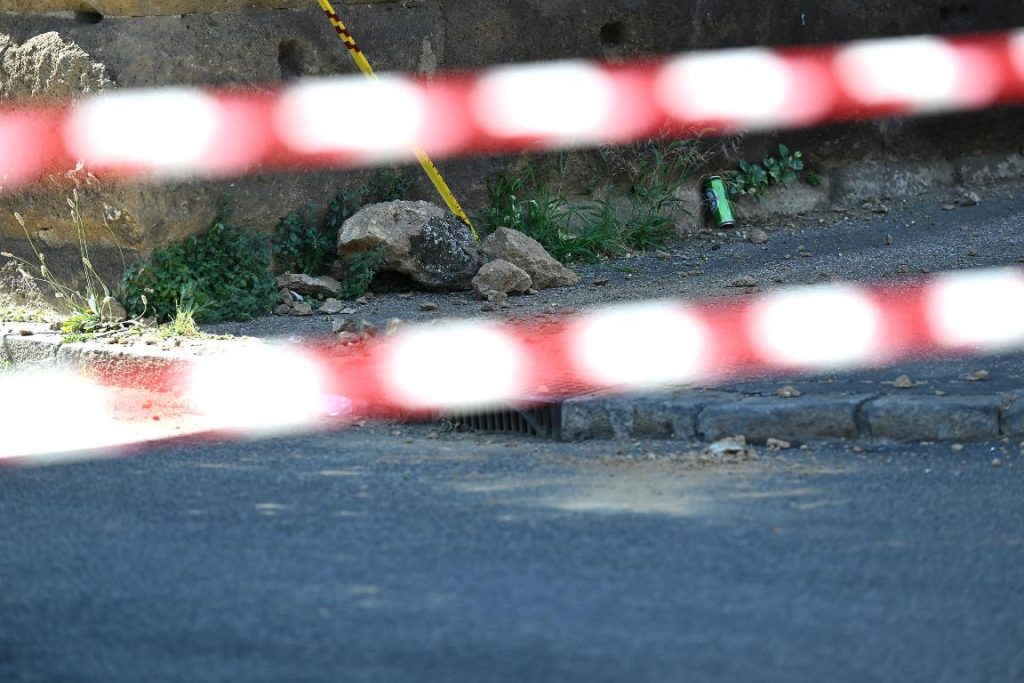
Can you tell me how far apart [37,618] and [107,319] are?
12.9ft

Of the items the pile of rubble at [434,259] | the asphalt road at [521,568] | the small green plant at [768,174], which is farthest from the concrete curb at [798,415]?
the small green plant at [768,174]

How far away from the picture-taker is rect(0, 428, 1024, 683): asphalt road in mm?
3117

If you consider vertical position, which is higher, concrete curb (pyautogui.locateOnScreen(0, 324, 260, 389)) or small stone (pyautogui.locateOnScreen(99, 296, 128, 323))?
small stone (pyautogui.locateOnScreen(99, 296, 128, 323))

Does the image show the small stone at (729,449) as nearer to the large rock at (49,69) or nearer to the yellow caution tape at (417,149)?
the yellow caution tape at (417,149)

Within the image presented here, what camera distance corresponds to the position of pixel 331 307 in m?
7.39

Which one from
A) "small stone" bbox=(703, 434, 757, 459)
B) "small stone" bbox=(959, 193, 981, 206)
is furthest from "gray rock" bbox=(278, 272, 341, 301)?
"small stone" bbox=(959, 193, 981, 206)

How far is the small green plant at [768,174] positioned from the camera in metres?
9.32

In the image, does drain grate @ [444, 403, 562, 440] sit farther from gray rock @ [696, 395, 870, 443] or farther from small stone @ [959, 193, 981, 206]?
small stone @ [959, 193, 981, 206]

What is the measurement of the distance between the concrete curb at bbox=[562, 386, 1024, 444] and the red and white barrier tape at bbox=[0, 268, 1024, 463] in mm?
238

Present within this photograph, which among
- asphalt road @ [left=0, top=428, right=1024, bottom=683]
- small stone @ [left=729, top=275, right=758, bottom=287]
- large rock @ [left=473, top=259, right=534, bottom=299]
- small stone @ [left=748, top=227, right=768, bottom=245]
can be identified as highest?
small stone @ [left=748, top=227, right=768, bottom=245]

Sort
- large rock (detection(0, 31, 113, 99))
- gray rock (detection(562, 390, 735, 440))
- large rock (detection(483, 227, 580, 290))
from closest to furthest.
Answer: gray rock (detection(562, 390, 735, 440)) → large rock (detection(0, 31, 113, 99)) → large rock (detection(483, 227, 580, 290))

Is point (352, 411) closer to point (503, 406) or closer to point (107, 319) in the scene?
point (503, 406)

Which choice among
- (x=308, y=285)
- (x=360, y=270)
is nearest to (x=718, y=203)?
(x=360, y=270)

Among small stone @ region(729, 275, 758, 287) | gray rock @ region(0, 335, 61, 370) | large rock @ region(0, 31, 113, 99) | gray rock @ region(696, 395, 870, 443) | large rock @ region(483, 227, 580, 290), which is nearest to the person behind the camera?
gray rock @ region(696, 395, 870, 443)
